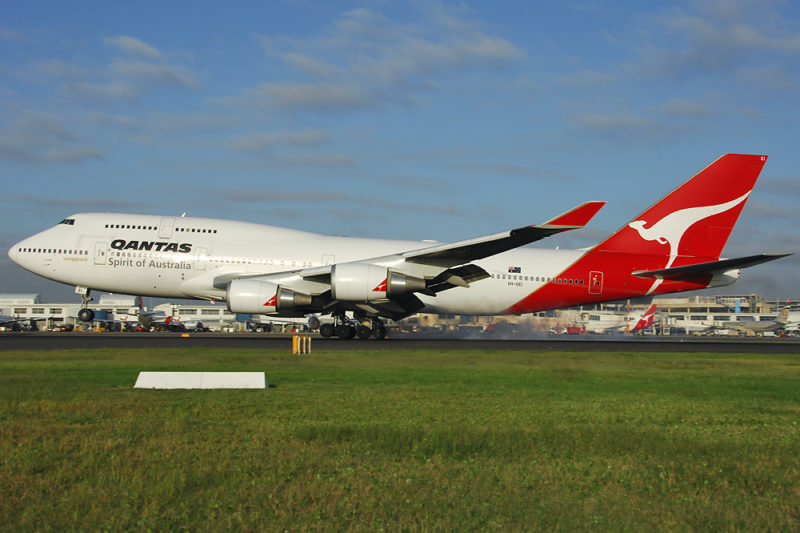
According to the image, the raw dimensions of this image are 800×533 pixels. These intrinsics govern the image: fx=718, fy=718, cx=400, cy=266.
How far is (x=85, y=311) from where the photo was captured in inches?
1239

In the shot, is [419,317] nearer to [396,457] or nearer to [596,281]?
[596,281]

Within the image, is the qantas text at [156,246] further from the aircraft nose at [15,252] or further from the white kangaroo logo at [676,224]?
the white kangaroo logo at [676,224]

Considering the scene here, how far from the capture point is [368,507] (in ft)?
18.1

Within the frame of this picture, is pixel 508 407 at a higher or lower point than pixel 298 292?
lower

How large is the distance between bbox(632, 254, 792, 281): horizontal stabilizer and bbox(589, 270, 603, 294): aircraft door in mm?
1477

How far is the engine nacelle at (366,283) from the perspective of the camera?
27.1 m

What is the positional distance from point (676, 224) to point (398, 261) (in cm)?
1331

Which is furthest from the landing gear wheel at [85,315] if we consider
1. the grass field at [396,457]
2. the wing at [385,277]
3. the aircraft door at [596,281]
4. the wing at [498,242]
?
the aircraft door at [596,281]

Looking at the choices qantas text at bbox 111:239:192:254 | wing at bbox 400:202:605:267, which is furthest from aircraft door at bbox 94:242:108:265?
wing at bbox 400:202:605:267

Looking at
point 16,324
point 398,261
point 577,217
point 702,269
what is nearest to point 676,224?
point 702,269

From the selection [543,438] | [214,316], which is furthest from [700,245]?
[214,316]

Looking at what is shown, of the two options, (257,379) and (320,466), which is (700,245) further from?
(320,466)

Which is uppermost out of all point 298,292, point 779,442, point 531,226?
point 531,226

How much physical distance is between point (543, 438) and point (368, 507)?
345 cm
